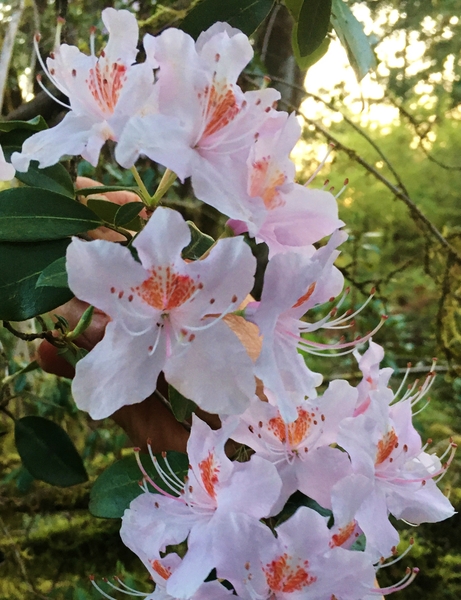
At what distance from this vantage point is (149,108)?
16.1 inches

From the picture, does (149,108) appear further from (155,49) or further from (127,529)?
(127,529)

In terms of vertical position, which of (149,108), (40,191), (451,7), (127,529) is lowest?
(127,529)

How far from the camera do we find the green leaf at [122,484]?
1.89 ft

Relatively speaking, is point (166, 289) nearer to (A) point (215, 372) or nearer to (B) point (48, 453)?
(A) point (215, 372)

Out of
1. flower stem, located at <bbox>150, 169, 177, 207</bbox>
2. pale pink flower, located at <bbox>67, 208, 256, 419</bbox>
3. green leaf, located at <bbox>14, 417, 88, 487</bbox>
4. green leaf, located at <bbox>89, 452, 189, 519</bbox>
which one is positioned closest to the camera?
pale pink flower, located at <bbox>67, 208, 256, 419</bbox>

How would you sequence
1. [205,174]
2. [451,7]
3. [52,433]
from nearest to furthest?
[205,174], [52,433], [451,7]

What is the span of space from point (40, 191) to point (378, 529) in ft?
1.49

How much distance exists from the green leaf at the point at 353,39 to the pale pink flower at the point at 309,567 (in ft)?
1.60

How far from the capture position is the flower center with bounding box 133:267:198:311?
0.39 m

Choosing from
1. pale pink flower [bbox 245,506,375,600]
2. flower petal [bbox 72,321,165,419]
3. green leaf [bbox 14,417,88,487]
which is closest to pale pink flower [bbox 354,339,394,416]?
pale pink flower [bbox 245,506,375,600]

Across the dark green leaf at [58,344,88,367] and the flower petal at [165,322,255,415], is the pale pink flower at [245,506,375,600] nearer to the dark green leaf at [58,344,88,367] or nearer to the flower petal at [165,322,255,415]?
the flower petal at [165,322,255,415]

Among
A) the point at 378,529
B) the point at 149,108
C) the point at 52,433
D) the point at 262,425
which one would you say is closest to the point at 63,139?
the point at 149,108

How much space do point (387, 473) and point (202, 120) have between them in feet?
1.28

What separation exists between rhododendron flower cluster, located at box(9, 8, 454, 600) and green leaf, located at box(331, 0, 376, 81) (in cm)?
20
